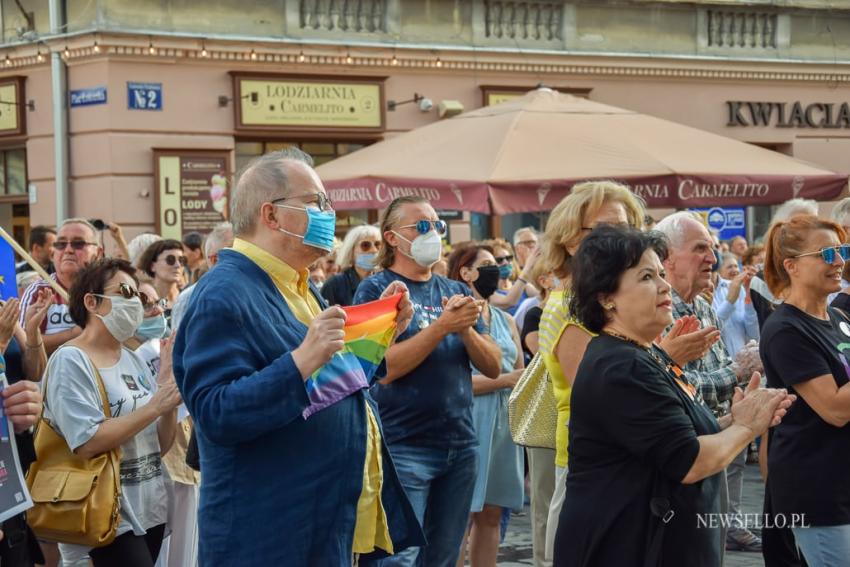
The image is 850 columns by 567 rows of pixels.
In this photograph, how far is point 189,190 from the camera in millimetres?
18375

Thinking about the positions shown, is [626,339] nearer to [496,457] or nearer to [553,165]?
[496,457]

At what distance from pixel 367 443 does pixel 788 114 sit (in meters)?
20.7

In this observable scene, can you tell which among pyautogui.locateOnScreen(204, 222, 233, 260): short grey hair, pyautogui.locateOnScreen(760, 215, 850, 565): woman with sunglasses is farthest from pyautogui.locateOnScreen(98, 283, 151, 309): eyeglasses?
pyautogui.locateOnScreen(760, 215, 850, 565): woman with sunglasses

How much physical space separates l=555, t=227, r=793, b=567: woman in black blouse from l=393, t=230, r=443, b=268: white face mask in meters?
2.03

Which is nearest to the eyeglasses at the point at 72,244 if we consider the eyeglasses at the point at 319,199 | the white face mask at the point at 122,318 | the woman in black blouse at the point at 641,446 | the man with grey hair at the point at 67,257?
the man with grey hair at the point at 67,257

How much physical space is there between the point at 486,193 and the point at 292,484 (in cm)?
669

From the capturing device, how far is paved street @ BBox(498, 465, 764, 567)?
8242 millimetres

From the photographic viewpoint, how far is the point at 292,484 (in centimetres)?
407

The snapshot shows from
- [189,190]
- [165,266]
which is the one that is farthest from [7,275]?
[189,190]

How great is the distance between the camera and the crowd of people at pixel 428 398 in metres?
4.05

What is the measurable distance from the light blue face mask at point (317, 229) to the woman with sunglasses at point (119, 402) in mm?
1808

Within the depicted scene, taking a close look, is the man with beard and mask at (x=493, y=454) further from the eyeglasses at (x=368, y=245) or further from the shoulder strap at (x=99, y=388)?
the shoulder strap at (x=99, y=388)

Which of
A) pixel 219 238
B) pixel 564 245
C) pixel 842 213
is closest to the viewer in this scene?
pixel 564 245

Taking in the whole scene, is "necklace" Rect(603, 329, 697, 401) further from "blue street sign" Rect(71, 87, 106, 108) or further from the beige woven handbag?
"blue street sign" Rect(71, 87, 106, 108)
